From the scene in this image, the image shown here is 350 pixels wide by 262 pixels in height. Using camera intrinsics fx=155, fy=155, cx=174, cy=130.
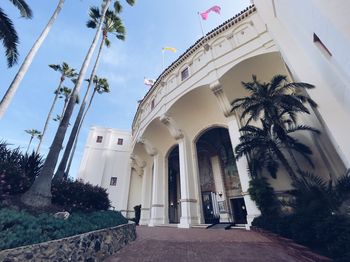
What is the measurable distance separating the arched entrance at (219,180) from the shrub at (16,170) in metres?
10.9

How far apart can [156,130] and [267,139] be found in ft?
31.5

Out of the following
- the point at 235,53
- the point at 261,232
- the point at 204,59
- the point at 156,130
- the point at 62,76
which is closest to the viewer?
the point at 261,232

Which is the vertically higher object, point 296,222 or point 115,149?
point 115,149

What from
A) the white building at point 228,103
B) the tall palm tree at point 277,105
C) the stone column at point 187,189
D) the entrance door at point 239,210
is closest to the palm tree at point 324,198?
the white building at point 228,103

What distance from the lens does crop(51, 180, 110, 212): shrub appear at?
19.0ft

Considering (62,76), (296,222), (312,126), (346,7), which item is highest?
(62,76)

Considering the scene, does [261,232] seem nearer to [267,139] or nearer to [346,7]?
[267,139]

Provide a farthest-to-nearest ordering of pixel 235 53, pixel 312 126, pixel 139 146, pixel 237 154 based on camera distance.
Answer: pixel 139 146 < pixel 235 53 < pixel 237 154 < pixel 312 126

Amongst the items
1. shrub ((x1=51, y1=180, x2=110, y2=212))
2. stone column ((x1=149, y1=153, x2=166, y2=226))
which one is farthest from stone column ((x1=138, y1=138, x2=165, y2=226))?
shrub ((x1=51, y1=180, x2=110, y2=212))

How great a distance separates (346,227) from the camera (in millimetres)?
4602

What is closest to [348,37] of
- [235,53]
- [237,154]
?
[237,154]

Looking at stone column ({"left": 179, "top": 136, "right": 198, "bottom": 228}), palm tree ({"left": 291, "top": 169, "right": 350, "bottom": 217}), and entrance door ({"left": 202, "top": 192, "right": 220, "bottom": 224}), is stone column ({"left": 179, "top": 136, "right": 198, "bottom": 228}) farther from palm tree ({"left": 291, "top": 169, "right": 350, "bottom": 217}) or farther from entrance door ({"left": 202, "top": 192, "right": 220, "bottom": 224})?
palm tree ({"left": 291, "top": 169, "right": 350, "bottom": 217})

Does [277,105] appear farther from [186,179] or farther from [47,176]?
[47,176]

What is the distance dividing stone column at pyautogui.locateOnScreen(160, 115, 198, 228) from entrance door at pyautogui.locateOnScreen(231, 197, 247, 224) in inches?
183
